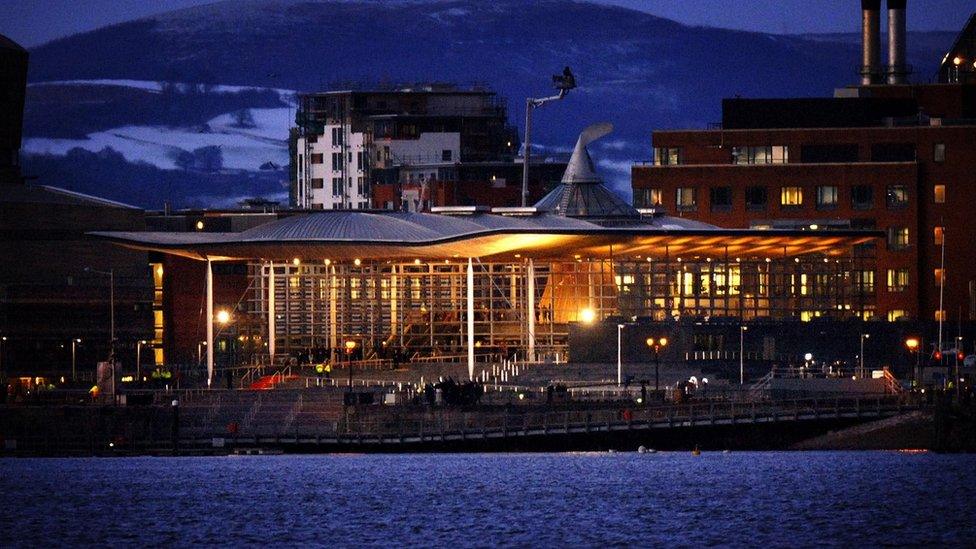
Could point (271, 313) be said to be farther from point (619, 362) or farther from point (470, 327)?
point (619, 362)

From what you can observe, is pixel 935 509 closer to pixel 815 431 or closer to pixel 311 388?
pixel 815 431

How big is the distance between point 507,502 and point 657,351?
36640 millimetres

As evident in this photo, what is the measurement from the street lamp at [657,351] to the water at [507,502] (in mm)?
5338

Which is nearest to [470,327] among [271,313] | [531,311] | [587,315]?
[531,311]

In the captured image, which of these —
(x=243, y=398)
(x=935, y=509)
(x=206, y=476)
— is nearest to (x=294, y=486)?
(x=206, y=476)

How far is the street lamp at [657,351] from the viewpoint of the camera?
166m

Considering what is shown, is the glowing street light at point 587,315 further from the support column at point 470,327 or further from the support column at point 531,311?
the support column at point 470,327

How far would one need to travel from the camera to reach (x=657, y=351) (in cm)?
17038

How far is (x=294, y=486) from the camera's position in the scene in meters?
144

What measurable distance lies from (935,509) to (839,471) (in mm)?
17937

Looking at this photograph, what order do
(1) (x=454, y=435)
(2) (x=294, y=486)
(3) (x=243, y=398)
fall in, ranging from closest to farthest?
(2) (x=294, y=486) < (1) (x=454, y=435) < (3) (x=243, y=398)

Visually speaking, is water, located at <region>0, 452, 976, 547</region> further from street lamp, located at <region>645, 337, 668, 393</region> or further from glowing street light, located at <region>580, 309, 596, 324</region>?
glowing street light, located at <region>580, 309, 596, 324</region>

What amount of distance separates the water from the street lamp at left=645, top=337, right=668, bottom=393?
5.34 metres

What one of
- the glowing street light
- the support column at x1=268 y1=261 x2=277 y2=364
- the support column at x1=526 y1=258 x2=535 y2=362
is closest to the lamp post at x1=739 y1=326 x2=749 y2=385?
the glowing street light
